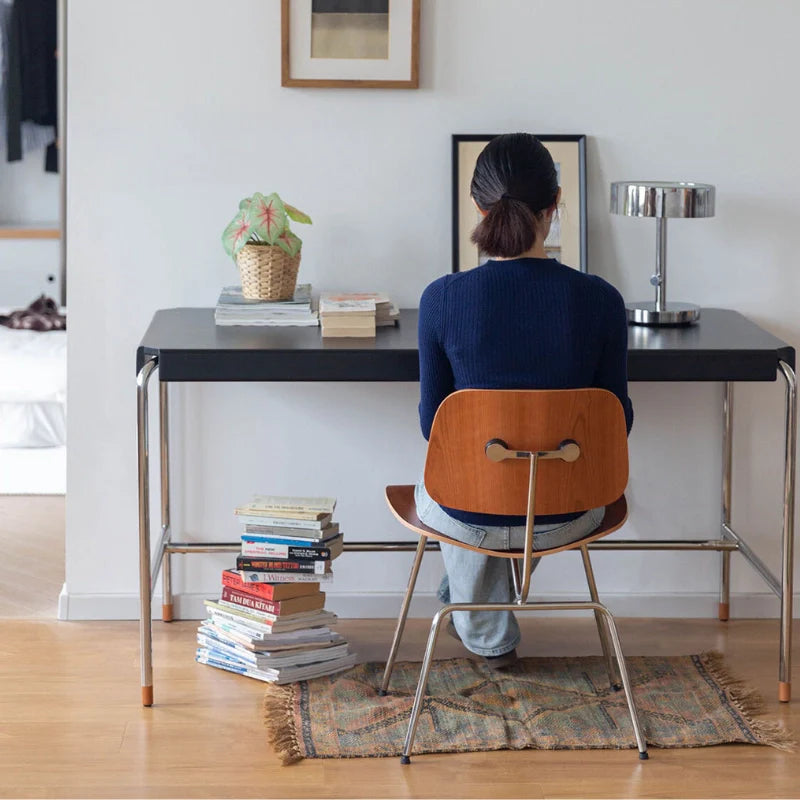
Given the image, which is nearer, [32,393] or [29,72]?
[32,393]

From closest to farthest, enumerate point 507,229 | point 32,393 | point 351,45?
point 507,229 < point 351,45 < point 32,393

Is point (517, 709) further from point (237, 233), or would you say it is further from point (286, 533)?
point (237, 233)

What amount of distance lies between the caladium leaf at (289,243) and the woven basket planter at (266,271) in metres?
0.01

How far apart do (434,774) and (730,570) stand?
123cm

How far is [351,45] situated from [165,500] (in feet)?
4.08

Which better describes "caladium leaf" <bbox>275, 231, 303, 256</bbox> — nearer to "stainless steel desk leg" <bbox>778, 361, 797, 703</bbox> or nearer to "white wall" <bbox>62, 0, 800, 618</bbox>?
"white wall" <bbox>62, 0, 800, 618</bbox>

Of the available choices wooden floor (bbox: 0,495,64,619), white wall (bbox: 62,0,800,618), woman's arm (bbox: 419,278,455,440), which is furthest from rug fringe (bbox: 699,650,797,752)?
wooden floor (bbox: 0,495,64,619)

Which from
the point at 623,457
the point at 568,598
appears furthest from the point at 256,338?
the point at 568,598

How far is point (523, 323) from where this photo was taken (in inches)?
90.7

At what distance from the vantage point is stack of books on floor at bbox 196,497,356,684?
2.77m

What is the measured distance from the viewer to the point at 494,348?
2.31 m

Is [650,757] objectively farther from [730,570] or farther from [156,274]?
[156,274]

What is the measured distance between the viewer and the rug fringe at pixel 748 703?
2.51 m

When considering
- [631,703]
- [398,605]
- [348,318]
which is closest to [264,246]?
[348,318]
